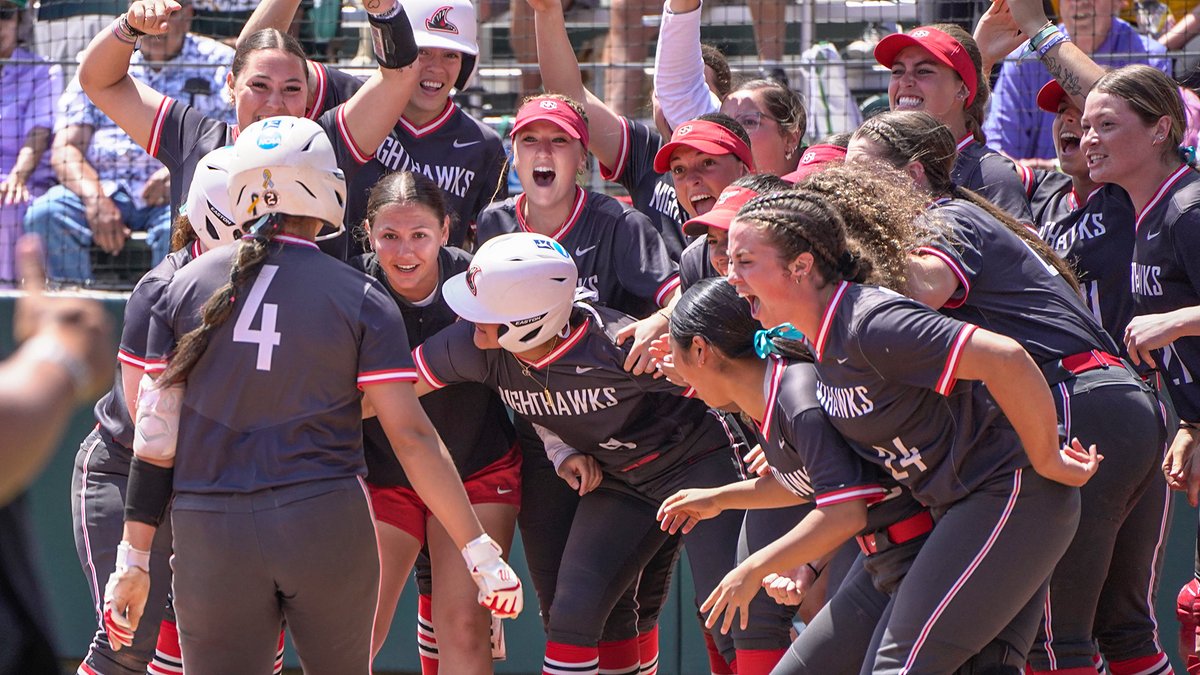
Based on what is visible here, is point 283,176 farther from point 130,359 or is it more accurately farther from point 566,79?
point 566,79

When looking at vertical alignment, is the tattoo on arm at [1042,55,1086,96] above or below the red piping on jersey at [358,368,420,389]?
above

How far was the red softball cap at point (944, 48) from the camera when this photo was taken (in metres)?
4.64

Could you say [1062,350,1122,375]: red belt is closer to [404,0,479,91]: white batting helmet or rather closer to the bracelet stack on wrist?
[404,0,479,91]: white batting helmet

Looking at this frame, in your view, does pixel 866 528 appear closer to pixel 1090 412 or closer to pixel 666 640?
pixel 1090 412

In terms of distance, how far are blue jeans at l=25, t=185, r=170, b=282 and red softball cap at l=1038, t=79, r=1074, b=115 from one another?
11.8ft

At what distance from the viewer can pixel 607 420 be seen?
4387 millimetres

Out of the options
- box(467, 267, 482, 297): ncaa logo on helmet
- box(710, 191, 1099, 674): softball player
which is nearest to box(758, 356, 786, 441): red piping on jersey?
box(710, 191, 1099, 674): softball player

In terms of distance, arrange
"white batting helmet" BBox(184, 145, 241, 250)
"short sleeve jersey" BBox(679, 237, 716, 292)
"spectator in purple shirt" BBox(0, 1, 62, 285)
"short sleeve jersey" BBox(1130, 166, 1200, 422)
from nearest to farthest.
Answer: "white batting helmet" BBox(184, 145, 241, 250), "short sleeve jersey" BBox(1130, 166, 1200, 422), "short sleeve jersey" BBox(679, 237, 716, 292), "spectator in purple shirt" BBox(0, 1, 62, 285)

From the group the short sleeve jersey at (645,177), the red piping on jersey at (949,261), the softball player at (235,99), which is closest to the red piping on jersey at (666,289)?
the short sleeve jersey at (645,177)

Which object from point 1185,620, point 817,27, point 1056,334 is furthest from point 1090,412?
point 817,27

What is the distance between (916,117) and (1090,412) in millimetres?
908

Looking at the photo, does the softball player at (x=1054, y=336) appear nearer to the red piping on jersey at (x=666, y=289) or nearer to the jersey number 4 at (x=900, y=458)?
the jersey number 4 at (x=900, y=458)

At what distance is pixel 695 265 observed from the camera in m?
4.36

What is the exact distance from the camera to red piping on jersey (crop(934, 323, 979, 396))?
3102 mm
